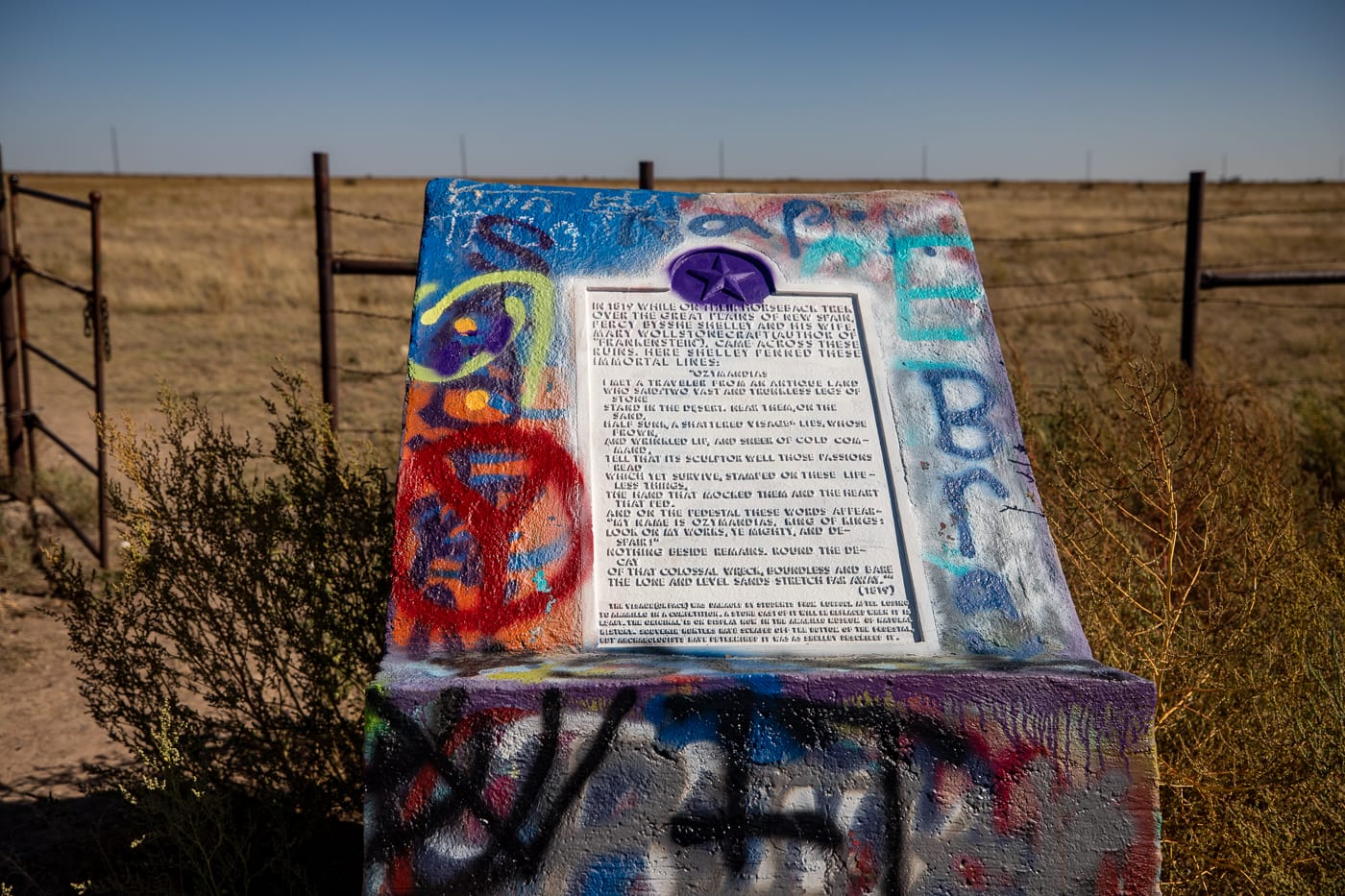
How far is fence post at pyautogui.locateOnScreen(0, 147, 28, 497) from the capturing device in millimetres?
5484

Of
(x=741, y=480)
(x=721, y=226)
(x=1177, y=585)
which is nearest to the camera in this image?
(x=741, y=480)

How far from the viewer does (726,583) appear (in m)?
2.54

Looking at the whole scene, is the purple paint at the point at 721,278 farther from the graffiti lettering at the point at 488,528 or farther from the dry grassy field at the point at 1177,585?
the dry grassy field at the point at 1177,585

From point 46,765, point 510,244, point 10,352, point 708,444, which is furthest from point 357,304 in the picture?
point 708,444

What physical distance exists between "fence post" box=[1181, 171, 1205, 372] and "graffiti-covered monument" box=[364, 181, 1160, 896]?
2.80 meters

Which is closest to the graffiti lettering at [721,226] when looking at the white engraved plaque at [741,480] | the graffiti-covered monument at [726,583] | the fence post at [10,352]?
the graffiti-covered monument at [726,583]

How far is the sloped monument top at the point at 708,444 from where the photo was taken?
8.18 feet

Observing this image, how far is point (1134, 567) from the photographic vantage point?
10.5 ft

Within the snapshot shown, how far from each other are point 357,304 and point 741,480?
556 inches

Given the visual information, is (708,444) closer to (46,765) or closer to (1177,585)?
(1177,585)

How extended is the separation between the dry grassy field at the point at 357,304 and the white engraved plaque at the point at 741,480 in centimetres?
140

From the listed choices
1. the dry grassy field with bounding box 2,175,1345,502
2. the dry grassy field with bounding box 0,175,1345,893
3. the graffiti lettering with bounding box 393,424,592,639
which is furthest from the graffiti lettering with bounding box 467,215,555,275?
the dry grassy field with bounding box 2,175,1345,502

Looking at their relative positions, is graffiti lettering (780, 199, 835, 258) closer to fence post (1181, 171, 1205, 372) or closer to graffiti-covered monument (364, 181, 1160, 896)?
graffiti-covered monument (364, 181, 1160, 896)

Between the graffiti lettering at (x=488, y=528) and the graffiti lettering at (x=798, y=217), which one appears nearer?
the graffiti lettering at (x=488, y=528)
